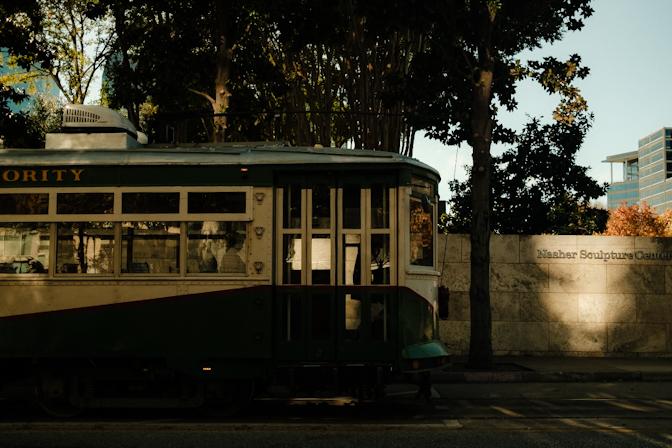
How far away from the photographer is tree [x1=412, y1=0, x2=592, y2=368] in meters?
15.4

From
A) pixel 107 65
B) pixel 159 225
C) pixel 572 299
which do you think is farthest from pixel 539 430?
pixel 107 65

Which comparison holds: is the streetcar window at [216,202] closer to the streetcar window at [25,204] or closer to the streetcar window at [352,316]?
the streetcar window at [352,316]

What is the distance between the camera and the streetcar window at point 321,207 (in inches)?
379

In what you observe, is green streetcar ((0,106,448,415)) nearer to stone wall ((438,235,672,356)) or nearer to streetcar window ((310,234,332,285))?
streetcar window ((310,234,332,285))

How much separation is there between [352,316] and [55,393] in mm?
3688

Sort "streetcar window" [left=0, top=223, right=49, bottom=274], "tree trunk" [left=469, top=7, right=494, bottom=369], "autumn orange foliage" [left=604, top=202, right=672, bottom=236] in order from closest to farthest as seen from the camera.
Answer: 1. "streetcar window" [left=0, top=223, right=49, bottom=274]
2. "tree trunk" [left=469, top=7, right=494, bottom=369]
3. "autumn orange foliage" [left=604, top=202, right=672, bottom=236]

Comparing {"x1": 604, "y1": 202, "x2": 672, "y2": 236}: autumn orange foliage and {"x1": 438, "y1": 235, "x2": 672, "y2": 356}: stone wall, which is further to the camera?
{"x1": 604, "y1": 202, "x2": 672, "y2": 236}: autumn orange foliage

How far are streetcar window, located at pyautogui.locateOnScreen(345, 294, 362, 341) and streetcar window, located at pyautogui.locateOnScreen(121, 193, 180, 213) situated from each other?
2337mm

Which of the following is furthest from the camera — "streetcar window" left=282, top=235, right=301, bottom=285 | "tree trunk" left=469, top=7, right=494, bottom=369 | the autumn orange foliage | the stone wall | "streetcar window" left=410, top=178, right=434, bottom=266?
the autumn orange foliage

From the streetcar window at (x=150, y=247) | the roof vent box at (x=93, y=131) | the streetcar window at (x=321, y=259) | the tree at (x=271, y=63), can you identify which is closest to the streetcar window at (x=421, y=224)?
the streetcar window at (x=321, y=259)

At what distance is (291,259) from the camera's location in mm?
9625

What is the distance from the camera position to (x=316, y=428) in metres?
9.00

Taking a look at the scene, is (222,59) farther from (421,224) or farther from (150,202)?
(421,224)

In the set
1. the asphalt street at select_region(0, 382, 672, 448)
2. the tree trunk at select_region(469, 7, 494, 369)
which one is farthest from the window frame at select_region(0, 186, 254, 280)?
the tree trunk at select_region(469, 7, 494, 369)
